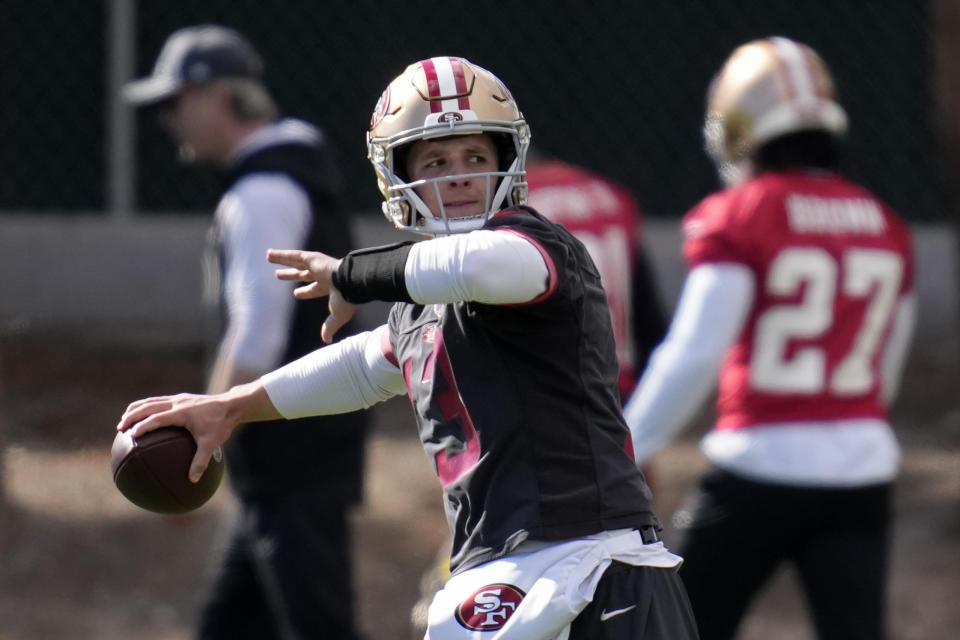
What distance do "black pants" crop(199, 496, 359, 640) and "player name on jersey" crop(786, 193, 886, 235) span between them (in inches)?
64.4

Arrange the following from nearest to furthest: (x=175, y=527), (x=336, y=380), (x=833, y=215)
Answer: (x=336, y=380) → (x=833, y=215) → (x=175, y=527)

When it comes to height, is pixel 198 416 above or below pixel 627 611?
above

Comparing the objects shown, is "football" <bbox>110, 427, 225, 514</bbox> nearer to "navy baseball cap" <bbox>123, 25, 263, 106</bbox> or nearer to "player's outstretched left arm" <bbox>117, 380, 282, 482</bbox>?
"player's outstretched left arm" <bbox>117, 380, 282, 482</bbox>

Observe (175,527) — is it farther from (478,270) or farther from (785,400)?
(478,270)

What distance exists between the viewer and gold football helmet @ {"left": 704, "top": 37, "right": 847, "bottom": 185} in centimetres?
493

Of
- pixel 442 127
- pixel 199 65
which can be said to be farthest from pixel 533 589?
pixel 199 65

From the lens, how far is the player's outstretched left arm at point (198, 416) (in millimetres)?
3354

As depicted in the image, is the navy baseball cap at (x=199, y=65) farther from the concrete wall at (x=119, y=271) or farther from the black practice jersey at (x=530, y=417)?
the concrete wall at (x=119, y=271)

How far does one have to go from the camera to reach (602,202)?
19.0ft

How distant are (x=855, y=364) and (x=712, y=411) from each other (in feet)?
14.2

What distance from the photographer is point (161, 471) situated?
3373 mm

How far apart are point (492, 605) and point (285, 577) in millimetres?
2031

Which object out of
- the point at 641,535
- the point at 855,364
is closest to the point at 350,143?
the point at 855,364

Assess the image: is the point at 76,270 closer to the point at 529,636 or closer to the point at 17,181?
the point at 17,181
